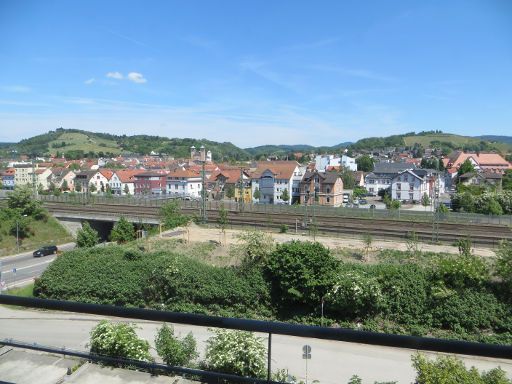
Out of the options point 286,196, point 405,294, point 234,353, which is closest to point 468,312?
point 405,294

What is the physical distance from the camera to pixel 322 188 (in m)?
38.4

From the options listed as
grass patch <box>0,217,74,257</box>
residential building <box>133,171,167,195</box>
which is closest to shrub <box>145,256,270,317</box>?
grass patch <box>0,217,74,257</box>

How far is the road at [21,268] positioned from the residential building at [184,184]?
26051mm

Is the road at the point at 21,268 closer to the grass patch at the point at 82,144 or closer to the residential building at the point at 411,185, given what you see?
the residential building at the point at 411,185

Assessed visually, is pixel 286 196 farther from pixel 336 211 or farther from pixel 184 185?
pixel 336 211

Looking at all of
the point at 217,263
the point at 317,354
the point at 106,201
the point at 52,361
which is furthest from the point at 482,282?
the point at 106,201

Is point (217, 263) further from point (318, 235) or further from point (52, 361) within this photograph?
point (52, 361)

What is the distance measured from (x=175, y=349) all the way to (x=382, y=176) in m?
44.7

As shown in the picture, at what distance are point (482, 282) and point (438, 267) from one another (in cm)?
110

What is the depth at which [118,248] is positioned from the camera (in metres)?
14.7

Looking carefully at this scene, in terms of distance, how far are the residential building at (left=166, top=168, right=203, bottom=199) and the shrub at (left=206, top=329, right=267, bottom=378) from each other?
41340 millimetres

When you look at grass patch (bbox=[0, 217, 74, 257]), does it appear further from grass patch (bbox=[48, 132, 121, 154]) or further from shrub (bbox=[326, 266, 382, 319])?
grass patch (bbox=[48, 132, 121, 154])

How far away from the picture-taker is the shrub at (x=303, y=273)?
1117cm

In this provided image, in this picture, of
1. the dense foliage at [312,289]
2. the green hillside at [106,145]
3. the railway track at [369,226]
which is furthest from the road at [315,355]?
the green hillside at [106,145]
